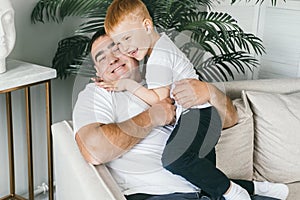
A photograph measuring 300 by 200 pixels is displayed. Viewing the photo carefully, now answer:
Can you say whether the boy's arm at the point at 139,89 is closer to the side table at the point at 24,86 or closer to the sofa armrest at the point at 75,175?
the sofa armrest at the point at 75,175

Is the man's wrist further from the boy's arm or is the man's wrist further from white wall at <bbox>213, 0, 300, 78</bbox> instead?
white wall at <bbox>213, 0, 300, 78</bbox>

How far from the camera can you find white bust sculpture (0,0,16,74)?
165 cm

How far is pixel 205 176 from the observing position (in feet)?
4.87

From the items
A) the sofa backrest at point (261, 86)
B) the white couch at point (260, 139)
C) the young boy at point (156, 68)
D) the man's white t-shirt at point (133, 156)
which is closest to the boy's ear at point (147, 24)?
the young boy at point (156, 68)

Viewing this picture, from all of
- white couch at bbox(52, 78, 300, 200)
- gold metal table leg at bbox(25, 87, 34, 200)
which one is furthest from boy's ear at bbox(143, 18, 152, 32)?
gold metal table leg at bbox(25, 87, 34, 200)

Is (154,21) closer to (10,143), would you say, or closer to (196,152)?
(196,152)

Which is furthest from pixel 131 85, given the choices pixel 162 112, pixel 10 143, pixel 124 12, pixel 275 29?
pixel 275 29

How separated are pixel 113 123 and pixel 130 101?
0.11 meters

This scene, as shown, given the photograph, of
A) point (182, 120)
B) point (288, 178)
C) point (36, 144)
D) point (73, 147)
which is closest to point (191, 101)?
point (182, 120)

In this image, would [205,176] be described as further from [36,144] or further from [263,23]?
[263,23]

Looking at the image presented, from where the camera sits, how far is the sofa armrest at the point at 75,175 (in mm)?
1361

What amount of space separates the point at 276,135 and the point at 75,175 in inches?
36.0

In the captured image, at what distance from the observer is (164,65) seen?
4.60 ft

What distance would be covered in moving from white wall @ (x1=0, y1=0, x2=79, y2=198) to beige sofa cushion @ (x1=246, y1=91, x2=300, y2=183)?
94cm
